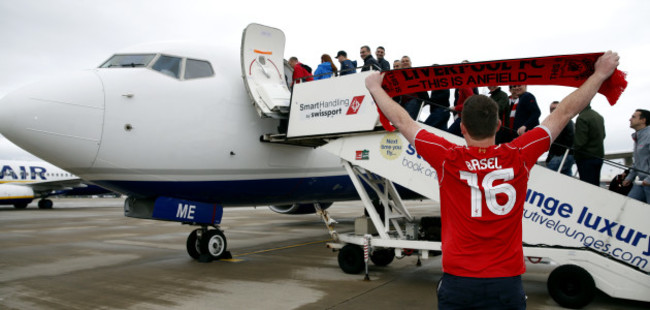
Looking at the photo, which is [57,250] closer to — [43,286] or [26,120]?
[43,286]

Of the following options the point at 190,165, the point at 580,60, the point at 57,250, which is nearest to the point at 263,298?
the point at 190,165

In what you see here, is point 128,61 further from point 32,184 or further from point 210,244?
point 32,184

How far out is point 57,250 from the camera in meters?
10.6

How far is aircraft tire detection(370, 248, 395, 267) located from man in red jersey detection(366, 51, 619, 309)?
6.05 meters

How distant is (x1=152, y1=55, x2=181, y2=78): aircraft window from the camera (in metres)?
7.53

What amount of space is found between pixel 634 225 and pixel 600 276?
0.73 meters

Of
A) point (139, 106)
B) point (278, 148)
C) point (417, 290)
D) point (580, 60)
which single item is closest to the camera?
point (580, 60)

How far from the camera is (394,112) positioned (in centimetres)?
243

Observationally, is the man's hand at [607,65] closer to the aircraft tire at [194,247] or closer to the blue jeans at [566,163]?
the blue jeans at [566,163]

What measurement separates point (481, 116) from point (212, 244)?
24.2 feet

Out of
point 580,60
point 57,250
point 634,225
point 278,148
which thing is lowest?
point 57,250

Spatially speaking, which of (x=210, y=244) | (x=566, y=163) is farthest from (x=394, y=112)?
(x=210, y=244)

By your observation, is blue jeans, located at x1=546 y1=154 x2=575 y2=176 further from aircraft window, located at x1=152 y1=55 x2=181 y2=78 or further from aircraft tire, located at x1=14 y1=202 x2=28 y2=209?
aircraft tire, located at x1=14 y1=202 x2=28 y2=209

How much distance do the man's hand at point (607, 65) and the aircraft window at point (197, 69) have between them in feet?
21.6
